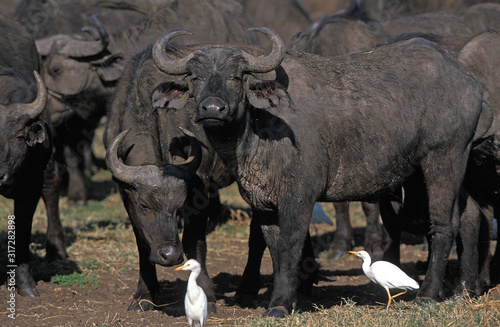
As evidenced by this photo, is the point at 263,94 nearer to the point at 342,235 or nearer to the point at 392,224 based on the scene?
the point at 392,224

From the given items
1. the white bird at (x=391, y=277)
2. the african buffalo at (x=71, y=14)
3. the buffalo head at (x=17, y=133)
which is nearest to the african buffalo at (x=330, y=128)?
the white bird at (x=391, y=277)

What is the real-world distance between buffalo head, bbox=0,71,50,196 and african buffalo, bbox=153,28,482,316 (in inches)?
54.3

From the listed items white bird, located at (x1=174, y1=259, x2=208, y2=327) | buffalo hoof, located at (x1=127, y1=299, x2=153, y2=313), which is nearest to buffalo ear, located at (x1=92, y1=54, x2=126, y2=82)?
buffalo hoof, located at (x1=127, y1=299, x2=153, y2=313)

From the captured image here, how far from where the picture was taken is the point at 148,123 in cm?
690

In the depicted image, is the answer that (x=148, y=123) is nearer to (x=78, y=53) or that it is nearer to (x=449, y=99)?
(x=449, y=99)

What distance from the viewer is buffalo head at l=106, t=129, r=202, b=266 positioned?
6.45 metres

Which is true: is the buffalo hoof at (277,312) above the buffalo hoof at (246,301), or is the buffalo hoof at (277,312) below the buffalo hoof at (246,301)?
above

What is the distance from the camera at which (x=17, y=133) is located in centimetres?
717

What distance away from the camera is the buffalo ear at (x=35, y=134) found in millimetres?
7305

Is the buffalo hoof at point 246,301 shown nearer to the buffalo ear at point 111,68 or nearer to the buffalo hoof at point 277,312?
the buffalo hoof at point 277,312

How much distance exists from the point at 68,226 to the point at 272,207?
5206 millimetres

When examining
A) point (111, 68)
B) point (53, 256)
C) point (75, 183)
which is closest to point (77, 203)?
point (75, 183)

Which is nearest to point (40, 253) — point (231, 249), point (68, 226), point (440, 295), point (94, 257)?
point (94, 257)

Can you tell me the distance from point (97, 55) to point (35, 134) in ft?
15.4
